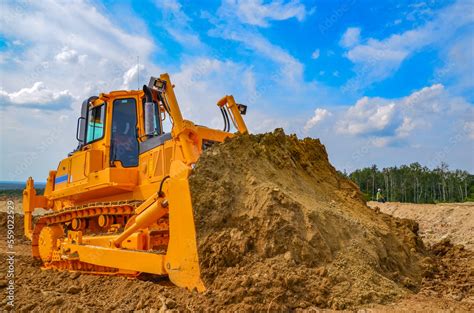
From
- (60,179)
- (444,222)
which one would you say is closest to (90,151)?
(60,179)

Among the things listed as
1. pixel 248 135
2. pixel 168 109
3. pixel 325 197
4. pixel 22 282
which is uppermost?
pixel 168 109

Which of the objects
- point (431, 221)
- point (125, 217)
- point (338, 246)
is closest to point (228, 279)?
point (338, 246)

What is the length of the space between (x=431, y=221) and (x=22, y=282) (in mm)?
12305

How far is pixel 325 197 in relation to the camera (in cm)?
569

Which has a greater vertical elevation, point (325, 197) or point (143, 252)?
point (325, 197)

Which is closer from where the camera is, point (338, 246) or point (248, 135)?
point (338, 246)

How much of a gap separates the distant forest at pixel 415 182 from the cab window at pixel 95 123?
55.8 meters

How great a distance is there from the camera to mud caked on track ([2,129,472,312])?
13.4ft

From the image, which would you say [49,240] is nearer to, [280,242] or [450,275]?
[280,242]

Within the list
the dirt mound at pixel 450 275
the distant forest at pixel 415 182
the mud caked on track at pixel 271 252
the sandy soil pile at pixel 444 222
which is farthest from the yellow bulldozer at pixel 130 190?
the distant forest at pixel 415 182

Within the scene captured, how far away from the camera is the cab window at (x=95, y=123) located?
7.77 m

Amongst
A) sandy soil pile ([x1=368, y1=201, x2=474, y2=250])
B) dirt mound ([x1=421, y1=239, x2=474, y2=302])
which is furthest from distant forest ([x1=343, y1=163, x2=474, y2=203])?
dirt mound ([x1=421, y1=239, x2=474, y2=302])

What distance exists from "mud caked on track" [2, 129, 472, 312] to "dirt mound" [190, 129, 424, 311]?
10mm

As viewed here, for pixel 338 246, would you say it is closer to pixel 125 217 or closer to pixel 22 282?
pixel 125 217
